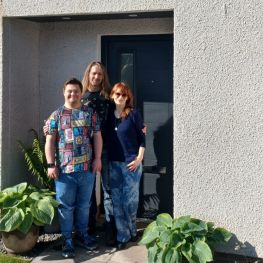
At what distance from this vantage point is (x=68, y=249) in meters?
4.90

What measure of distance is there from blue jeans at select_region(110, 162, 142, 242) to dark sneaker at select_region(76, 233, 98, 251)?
27 centimetres

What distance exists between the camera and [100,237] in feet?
17.8

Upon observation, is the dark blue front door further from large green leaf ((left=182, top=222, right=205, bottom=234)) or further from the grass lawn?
the grass lawn

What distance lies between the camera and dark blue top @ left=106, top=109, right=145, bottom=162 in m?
4.83

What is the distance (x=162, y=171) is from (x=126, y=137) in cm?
98

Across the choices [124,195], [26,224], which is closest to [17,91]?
[26,224]

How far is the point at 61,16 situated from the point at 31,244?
7.83ft

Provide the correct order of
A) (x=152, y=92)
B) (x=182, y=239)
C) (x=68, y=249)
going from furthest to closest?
(x=152, y=92) → (x=68, y=249) → (x=182, y=239)

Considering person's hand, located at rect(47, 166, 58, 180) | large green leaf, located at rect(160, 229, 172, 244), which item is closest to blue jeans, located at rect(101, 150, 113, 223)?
person's hand, located at rect(47, 166, 58, 180)

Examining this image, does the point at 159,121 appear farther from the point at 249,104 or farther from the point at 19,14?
the point at 19,14

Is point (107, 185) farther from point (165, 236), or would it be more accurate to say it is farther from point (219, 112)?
point (219, 112)

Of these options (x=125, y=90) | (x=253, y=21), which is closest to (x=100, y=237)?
(x=125, y=90)

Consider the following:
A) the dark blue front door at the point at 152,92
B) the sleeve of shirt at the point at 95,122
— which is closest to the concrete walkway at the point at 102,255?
the dark blue front door at the point at 152,92

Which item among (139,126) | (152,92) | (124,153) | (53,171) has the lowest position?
(53,171)
